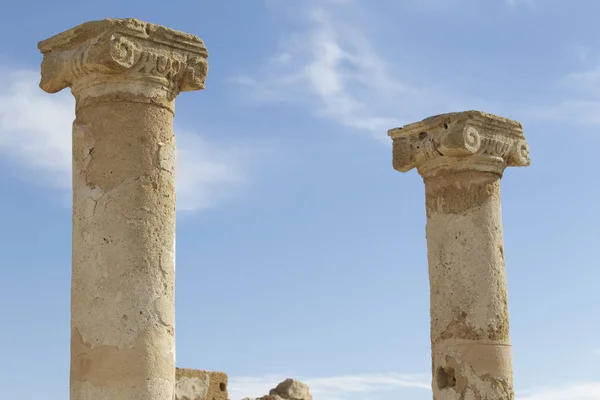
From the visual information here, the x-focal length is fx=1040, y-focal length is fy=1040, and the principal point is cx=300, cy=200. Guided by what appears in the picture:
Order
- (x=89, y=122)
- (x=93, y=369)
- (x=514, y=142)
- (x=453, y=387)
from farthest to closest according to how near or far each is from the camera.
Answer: (x=514, y=142) → (x=453, y=387) → (x=89, y=122) → (x=93, y=369)

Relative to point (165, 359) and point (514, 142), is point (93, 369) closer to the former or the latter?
point (165, 359)

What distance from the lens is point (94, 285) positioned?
31.8 feet

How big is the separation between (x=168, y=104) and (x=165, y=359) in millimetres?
2521

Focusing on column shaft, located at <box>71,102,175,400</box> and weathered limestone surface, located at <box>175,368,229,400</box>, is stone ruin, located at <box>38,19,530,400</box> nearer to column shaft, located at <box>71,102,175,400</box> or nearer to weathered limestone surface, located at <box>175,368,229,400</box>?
column shaft, located at <box>71,102,175,400</box>

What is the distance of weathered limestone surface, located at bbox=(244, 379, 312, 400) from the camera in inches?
658

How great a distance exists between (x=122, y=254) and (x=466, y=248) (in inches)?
239

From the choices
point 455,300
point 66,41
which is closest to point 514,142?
point 455,300

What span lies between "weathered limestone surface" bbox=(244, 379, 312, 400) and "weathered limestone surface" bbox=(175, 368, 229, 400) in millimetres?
1841

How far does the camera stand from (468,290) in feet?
46.4

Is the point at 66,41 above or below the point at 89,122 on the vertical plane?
above

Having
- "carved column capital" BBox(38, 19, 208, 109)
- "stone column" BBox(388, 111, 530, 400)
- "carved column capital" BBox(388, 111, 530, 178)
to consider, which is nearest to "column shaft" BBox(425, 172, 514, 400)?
"stone column" BBox(388, 111, 530, 400)

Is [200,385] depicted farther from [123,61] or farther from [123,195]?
[123,61]

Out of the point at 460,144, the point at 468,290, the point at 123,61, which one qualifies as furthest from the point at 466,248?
the point at 123,61

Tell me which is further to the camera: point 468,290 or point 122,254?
point 468,290
